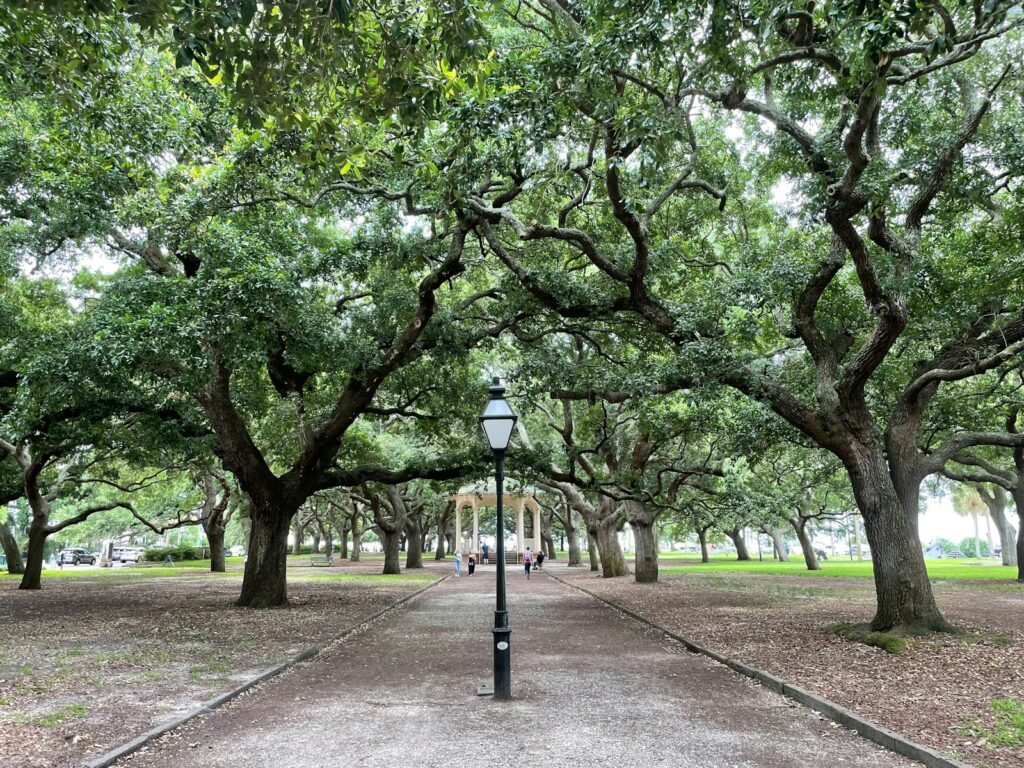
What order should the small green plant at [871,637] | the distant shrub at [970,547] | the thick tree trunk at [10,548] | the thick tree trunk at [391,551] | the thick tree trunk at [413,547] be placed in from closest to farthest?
the small green plant at [871,637], the thick tree trunk at [10,548], the thick tree trunk at [391,551], the thick tree trunk at [413,547], the distant shrub at [970,547]

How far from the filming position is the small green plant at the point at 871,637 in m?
8.94

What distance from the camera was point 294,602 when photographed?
16.5m

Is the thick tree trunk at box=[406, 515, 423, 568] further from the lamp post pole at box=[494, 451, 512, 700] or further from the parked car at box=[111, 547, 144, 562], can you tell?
the lamp post pole at box=[494, 451, 512, 700]

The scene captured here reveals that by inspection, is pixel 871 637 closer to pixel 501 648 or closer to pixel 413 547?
pixel 501 648

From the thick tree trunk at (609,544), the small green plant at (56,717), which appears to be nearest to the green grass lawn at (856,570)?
the thick tree trunk at (609,544)

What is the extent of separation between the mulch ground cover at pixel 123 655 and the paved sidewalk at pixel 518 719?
20.7 inches

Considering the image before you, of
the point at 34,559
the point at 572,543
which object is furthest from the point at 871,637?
the point at 572,543

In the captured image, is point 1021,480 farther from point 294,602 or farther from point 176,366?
point 176,366

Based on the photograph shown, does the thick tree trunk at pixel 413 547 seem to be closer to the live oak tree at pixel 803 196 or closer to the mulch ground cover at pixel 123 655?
the mulch ground cover at pixel 123 655

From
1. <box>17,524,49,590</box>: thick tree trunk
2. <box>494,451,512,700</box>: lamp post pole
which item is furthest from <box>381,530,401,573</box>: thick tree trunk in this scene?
<box>494,451,512,700</box>: lamp post pole

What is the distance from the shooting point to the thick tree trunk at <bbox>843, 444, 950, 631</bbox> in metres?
9.91

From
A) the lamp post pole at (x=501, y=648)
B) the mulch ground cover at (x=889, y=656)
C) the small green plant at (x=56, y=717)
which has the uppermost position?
the lamp post pole at (x=501, y=648)

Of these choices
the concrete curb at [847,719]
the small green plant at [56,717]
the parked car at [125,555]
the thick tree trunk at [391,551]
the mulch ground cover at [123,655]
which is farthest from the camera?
the parked car at [125,555]

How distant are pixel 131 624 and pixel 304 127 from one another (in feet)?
34.8
